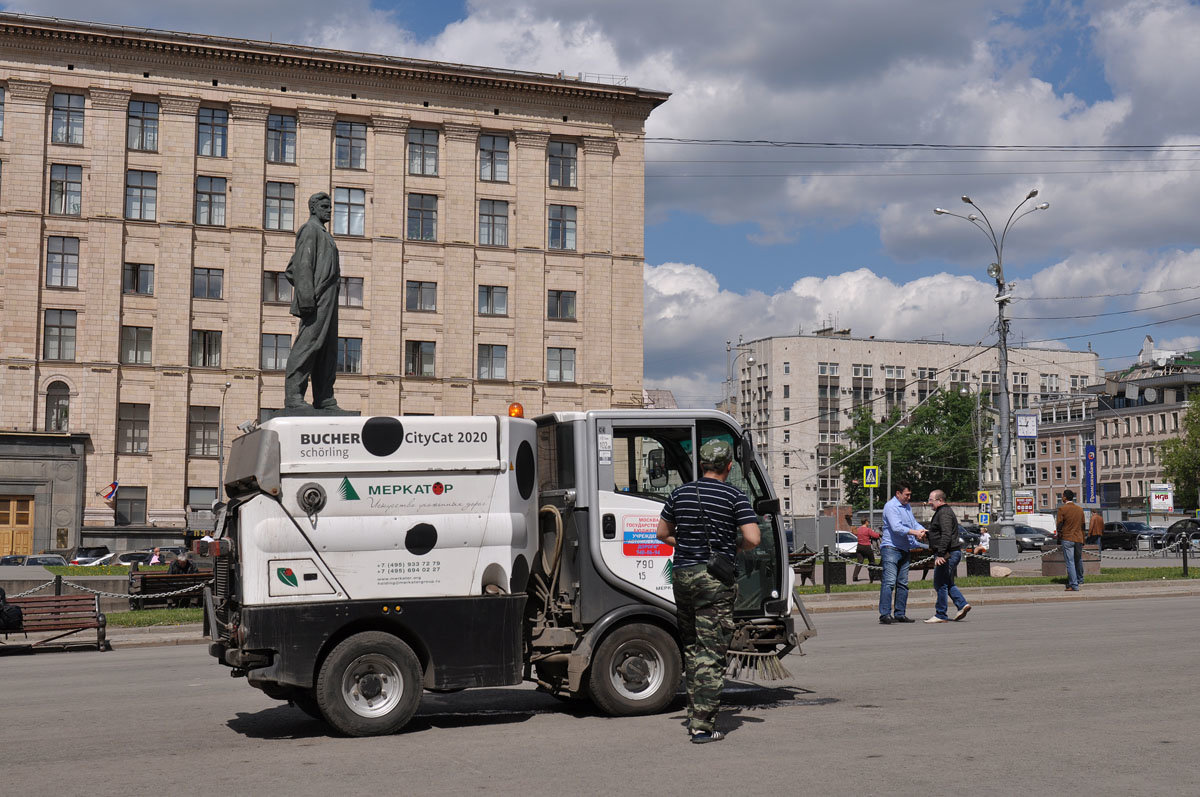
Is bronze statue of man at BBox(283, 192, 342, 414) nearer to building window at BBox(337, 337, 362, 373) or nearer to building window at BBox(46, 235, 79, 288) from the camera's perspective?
building window at BBox(337, 337, 362, 373)

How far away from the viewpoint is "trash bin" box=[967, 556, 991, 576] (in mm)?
27883

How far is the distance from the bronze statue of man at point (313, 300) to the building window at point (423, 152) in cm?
4295

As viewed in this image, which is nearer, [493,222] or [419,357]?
[419,357]

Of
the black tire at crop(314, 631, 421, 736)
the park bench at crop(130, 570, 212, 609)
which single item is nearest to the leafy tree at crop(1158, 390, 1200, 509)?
the park bench at crop(130, 570, 212, 609)

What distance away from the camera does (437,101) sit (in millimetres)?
57375

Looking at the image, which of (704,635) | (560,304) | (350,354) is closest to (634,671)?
(704,635)

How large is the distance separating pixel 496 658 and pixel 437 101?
50.9 meters

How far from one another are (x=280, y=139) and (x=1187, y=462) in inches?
2979

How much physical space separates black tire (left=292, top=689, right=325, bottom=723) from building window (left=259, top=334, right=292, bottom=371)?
46685 millimetres

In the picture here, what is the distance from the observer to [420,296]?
56875 mm

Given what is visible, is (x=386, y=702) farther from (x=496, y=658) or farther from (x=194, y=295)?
(x=194, y=295)

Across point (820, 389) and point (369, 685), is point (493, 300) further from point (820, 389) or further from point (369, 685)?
point (820, 389)

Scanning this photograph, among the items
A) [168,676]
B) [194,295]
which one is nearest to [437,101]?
[194,295]

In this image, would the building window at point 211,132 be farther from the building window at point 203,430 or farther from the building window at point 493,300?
the building window at point 493,300
